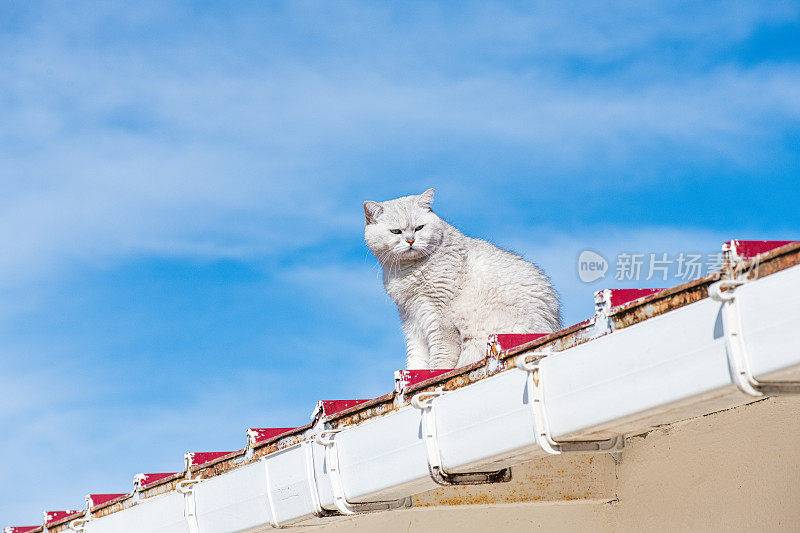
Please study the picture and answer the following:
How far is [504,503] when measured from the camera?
5.15m

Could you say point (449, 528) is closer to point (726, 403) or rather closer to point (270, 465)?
point (270, 465)

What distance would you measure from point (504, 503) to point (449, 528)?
84cm

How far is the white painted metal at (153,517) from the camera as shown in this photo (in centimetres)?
651

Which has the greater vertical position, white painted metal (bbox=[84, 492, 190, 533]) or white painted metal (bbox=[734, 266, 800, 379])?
white painted metal (bbox=[84, 492, 190, 533])

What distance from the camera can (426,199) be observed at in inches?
333

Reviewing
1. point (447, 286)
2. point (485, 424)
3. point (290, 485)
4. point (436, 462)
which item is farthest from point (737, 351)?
point (447, 286)

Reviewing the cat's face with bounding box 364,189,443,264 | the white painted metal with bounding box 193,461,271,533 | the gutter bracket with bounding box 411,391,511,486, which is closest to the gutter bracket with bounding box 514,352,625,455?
the gutter bracket with bounding box 411,391,511,486

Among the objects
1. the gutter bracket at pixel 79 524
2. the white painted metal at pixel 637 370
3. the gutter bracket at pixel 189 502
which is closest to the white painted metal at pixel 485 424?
the white painted metal at pixel 637 370

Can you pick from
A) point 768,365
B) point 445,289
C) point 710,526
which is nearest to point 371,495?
point 710,526

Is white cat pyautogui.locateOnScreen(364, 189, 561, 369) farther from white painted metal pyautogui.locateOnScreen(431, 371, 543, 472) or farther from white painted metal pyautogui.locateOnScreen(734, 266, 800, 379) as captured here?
white painted metal pyautogui.locateOnScreen(734, 266, 800, 379)

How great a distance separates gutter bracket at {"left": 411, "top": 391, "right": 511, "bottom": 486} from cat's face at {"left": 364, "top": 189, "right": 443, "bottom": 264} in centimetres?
344

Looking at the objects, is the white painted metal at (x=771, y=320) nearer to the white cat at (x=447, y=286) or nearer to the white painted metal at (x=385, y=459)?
the white painted metal at (x=385, y=459)

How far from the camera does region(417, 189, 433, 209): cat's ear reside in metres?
8.44

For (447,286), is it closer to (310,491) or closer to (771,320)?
(310,491)
